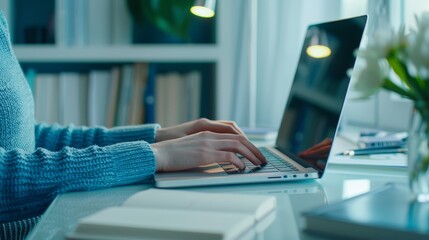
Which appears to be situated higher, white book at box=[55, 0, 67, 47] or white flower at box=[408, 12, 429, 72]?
white book at box=[55, 0, 67, 47]

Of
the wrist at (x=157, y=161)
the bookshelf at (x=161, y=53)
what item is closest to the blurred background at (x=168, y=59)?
the bookshelf at (x=161, y=53)

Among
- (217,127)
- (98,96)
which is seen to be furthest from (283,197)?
(98,96)

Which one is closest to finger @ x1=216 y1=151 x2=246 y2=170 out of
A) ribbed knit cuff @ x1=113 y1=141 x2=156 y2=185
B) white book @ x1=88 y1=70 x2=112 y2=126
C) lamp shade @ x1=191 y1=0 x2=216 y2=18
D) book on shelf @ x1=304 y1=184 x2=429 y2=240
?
ribbed knit cuff @ x1=113 y1=141 x2=156 y2=185

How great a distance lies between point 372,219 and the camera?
605mm

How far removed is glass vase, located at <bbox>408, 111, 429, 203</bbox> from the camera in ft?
2.21

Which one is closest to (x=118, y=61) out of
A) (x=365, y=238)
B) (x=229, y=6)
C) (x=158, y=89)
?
(x=158, y=89)

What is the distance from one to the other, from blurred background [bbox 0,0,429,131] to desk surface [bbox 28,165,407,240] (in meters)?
1.01

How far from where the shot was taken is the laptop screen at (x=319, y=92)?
107cm

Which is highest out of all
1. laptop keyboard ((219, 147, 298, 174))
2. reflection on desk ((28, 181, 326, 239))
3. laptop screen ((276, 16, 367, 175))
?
laptop screen ((276, 16, 367, 175))

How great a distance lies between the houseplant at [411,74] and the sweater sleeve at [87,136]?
0.75 m

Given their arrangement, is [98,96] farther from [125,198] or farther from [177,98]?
[125,198]

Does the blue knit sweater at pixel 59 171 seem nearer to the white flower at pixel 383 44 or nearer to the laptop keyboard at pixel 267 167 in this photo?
the laptop keyboard at pixel 267 167

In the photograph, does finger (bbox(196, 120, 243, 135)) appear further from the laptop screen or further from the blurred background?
the blurred background

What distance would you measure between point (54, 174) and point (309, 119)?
20.4 inches
